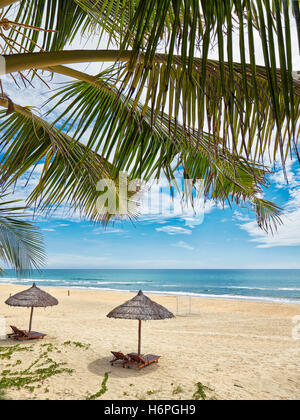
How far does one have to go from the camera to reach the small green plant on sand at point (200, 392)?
505 centimetres

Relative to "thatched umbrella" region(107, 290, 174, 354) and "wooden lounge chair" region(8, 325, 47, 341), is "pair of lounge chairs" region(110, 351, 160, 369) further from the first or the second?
"wooden lounge chair" region(8, 325, 47, 341)

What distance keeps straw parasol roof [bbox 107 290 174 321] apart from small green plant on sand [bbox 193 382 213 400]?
5.21ft

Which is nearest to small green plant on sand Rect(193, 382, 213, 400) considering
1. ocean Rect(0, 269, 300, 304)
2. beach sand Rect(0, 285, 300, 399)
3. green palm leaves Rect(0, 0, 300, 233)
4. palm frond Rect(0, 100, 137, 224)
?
beach sand Rect(0, 285, 300, 399)

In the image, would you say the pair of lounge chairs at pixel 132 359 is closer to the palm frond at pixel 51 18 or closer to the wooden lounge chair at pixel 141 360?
the wooden lounge chair at pixel 141 360

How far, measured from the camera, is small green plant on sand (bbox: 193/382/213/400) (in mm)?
5047

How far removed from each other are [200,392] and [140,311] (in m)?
2.07

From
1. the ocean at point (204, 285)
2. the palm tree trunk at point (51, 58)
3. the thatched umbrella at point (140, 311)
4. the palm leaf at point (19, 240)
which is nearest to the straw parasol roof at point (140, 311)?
the thatched umbrella at point (140, 311)

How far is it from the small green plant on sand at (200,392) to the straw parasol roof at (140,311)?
159 cm

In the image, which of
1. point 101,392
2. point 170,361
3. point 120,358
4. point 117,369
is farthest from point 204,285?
point 101,392

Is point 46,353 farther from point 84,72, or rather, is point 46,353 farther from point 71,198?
point 84,72

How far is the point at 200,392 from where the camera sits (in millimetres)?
5250

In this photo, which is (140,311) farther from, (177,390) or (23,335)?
(23,335)
